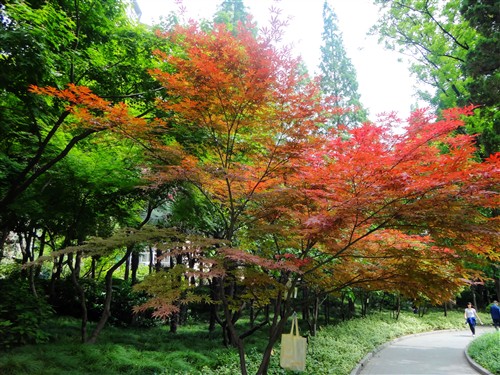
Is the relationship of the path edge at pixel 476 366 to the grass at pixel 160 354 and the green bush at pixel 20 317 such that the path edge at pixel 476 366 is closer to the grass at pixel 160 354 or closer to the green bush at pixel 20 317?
the grass at pixel 160 354

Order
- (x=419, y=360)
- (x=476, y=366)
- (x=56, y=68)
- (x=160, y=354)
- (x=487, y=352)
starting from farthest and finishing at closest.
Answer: (x=419, y=360) → (x=487, y=352) → (x=476, y=366) → (x=160, y=354) → (x=56, y=68)

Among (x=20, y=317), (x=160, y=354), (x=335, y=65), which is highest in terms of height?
(x=335, y=65)

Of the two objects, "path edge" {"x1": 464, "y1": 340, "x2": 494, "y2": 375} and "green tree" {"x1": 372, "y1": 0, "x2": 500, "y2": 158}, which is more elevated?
"green tree" {"x1": 372, "y1": 0, "x2": 500, "y2": 158}

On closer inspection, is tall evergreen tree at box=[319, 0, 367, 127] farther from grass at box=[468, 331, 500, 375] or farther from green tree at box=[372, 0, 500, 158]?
grass at box=[468, 331, 500, 375]

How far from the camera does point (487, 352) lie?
32.3ft

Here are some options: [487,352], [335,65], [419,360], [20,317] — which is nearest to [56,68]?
[20,317]

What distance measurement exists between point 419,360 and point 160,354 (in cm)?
787

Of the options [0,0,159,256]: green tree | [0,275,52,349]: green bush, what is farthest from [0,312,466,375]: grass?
[0,0,159,256]: green tree

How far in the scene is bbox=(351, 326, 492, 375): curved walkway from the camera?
358 inches

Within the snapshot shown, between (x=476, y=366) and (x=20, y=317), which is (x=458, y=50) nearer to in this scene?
(x=476, y=366)

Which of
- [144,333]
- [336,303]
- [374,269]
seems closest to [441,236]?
[374,269]

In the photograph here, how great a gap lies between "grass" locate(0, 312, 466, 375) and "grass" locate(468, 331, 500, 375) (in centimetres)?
316

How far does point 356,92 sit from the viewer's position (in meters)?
24.9

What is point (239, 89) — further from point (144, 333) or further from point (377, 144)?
point (144, 333)
